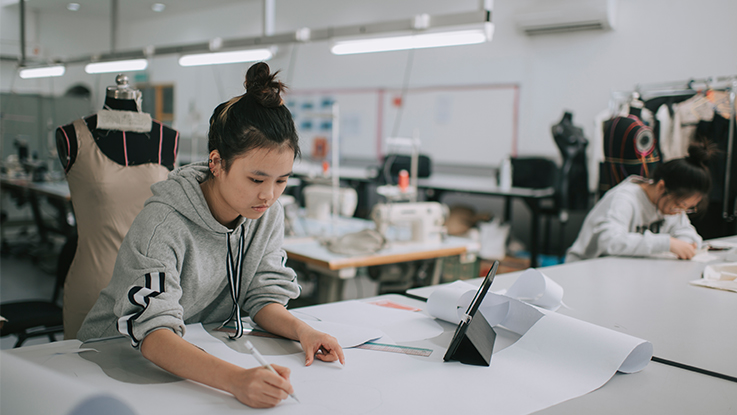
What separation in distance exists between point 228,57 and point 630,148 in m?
2.75

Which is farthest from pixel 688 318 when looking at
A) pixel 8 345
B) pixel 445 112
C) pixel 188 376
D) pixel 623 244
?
pixel 445 112

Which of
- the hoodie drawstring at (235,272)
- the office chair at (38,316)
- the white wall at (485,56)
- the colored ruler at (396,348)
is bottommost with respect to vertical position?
the office chair at (38,316)

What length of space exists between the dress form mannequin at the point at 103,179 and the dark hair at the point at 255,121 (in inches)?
29.6

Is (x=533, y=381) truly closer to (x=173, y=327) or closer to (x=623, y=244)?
(x=173, y=327)

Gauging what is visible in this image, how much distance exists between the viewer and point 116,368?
33.7 inches

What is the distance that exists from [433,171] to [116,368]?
5.44 metres

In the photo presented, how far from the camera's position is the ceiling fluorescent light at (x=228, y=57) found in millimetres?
3513

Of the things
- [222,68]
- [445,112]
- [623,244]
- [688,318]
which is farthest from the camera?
[222,68]

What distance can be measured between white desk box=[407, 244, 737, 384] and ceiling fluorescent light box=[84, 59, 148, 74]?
375 cm

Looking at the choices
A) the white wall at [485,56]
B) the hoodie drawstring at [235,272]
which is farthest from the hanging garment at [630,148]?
the hoodie drawstring at [235,272]

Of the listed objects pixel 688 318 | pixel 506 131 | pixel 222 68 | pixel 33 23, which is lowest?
pixel 688 318

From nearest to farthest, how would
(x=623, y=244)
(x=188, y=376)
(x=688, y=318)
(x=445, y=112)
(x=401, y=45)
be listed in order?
1. (x=188, y=376)
2. (x=688, y=318)
3. (x=623, y=244)
4. (x=401, y=45)
5. (x=445, y=112)

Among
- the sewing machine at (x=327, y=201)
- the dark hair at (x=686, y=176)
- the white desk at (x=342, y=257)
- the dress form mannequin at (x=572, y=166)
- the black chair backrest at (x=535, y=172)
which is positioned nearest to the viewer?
the dark hair at (x=686, y=176)

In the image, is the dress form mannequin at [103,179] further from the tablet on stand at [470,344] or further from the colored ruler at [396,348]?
the tablet on stand at [470,344]
